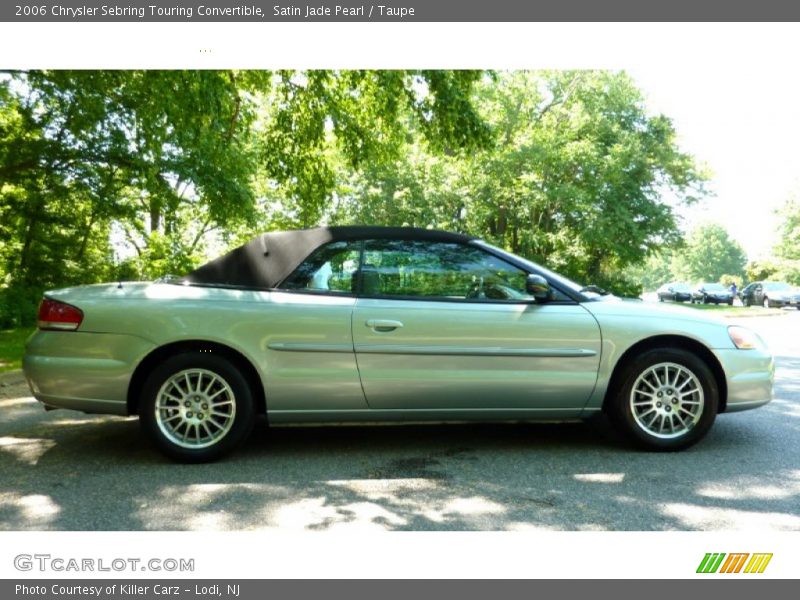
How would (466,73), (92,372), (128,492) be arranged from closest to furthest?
(128,492)
(92,372)
(466,73)

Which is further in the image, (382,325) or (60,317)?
(382,325)

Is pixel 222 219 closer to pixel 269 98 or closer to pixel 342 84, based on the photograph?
pixel 269 98

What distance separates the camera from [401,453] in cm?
475

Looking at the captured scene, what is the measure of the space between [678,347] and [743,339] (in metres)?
0.49

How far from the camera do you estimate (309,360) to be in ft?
Answer: 14.8

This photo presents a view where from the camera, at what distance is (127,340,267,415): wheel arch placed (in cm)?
449

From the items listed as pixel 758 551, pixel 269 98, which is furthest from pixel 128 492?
pixel 269 98

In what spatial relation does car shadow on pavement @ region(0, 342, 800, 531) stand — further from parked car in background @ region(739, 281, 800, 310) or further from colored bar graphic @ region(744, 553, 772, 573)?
parked car in background @ region(739, 281, 800, 310)

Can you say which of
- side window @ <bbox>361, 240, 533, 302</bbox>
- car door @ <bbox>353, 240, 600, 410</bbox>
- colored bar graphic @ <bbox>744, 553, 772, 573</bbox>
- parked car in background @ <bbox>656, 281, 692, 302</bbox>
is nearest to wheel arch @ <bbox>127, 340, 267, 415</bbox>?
car door @ <bbox>353, 240, 600, 410</bbox>

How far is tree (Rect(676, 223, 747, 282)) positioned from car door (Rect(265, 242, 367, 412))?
362 feet

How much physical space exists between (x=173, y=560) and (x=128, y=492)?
1.18m

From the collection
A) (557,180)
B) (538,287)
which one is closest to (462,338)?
(538,287)

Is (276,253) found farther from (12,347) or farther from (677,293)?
(677,293)

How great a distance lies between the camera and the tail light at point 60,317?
443cm
